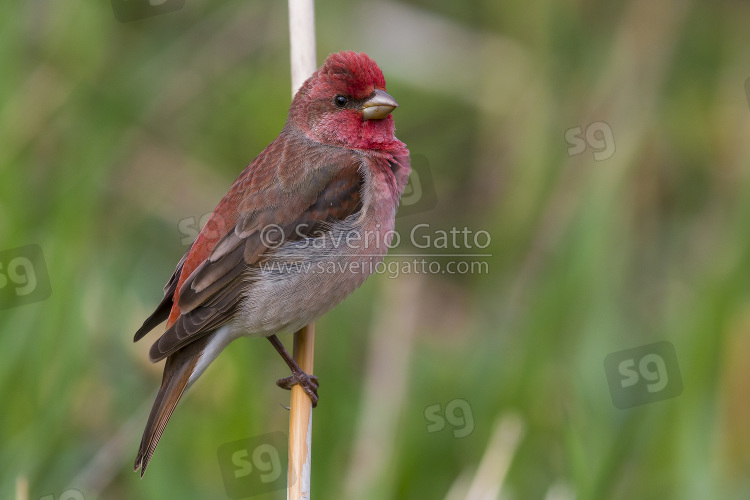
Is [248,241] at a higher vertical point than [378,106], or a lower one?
lower

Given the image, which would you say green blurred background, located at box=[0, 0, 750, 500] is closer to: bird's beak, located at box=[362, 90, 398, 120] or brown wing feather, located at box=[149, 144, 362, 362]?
brown wing feather, located at box=[149, 144, 362, 362]

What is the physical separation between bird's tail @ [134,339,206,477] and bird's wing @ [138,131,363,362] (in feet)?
0.38

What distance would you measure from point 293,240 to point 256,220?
19 cm

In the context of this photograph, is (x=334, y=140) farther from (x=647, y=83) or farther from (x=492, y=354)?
(x=647, y=83)

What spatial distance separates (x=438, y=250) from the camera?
5.88 meters

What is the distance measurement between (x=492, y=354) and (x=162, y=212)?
2.30 meters

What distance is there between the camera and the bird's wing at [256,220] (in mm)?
4000

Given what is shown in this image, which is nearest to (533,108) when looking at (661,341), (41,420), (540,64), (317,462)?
(540,64)

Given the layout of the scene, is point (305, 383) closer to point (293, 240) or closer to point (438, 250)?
point (293, 240)

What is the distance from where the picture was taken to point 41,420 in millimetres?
3896

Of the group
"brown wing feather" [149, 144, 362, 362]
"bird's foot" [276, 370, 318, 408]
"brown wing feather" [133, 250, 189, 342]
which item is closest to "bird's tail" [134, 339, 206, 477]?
"brown wing feather" [149, 144, 362, 362]

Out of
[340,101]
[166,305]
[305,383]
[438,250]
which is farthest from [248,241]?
[438,250]

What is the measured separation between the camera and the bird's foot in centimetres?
399

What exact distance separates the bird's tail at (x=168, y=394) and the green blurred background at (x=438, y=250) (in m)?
0.24
